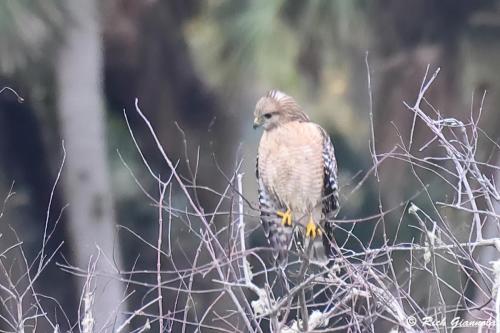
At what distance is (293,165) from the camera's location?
475cm

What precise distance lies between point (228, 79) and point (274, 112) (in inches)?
176

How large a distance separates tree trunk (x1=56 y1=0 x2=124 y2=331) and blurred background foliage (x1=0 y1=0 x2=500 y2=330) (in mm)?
70

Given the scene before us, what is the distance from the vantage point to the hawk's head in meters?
4.74

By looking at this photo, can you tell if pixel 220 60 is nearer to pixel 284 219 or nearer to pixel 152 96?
pixel 152 96

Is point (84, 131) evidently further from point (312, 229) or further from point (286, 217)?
point (312, 229)

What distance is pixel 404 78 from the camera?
9.27m

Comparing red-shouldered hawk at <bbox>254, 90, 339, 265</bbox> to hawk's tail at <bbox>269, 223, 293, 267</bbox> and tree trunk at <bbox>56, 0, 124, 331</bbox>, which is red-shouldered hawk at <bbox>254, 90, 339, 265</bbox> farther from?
tree trunk at <bbox>56, 0, 124, 331</bbox>

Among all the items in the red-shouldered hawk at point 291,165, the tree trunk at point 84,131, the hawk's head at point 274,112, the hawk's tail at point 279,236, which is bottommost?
the tree trunk at point 84,131

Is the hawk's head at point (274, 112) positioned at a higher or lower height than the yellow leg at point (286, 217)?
higher

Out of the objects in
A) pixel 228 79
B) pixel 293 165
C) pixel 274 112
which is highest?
pixel 274 112

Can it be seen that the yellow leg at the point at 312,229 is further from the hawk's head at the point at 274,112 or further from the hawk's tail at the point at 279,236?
the hawk's head at the point at 274,112

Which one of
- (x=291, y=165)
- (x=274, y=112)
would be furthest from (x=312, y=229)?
(x=274, y=112)

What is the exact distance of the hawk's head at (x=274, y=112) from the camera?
4742 millimetres

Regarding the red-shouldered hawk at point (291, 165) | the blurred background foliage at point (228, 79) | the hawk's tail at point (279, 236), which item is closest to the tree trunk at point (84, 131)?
the blurred background foliage at point (228, 79)
